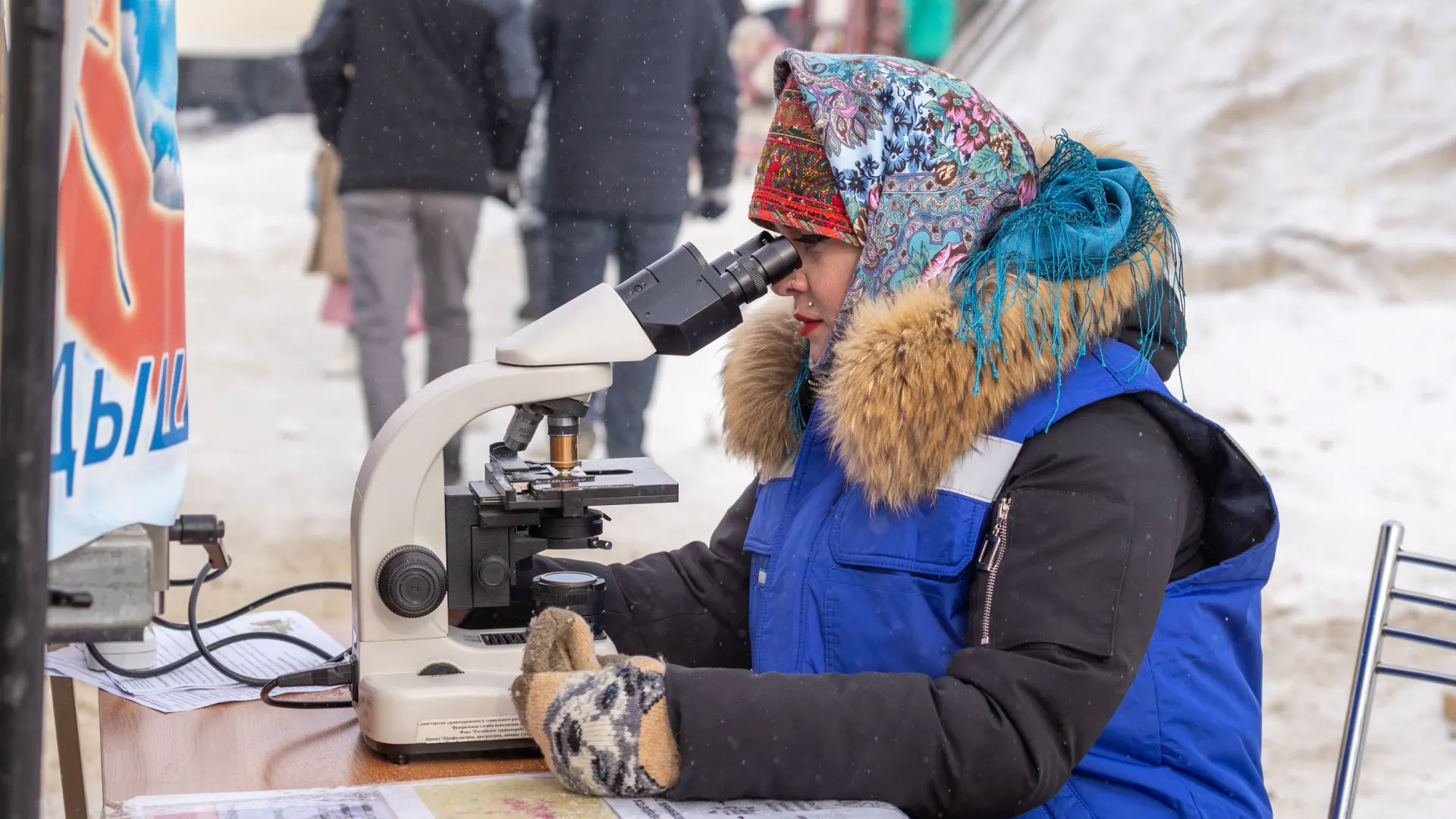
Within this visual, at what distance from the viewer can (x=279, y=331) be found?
22.5 feet

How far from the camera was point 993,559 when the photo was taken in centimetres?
117

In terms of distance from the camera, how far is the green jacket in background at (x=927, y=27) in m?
7.18

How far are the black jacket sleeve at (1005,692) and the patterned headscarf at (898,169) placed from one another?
293 mm

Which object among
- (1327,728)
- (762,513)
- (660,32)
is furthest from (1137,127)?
(762,513)

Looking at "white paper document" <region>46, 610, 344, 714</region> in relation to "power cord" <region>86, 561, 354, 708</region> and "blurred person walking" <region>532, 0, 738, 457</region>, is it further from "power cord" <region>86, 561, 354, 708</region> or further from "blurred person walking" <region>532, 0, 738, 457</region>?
"blurred person walking" <region>532, 0, 738, 457</region>

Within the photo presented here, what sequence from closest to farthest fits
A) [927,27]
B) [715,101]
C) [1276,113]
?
[715,101] < [927,27] < [1276,113]

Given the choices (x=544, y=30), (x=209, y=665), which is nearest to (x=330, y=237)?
(x=544, y=30)

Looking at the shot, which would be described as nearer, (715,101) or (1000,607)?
(1000,607)

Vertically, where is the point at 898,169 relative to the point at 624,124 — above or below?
below

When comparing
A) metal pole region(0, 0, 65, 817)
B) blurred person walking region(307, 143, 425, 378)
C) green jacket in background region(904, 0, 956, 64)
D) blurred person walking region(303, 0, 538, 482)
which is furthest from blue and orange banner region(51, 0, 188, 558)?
green jacket in background region(904, 0, 956, 64)

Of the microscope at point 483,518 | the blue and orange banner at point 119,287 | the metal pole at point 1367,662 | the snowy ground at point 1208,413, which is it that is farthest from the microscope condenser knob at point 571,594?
the snowy ground at point 1208,413

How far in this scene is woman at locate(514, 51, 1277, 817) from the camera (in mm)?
1068

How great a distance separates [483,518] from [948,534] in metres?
0.42

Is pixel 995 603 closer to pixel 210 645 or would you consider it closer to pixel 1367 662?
pixel 1367 662
